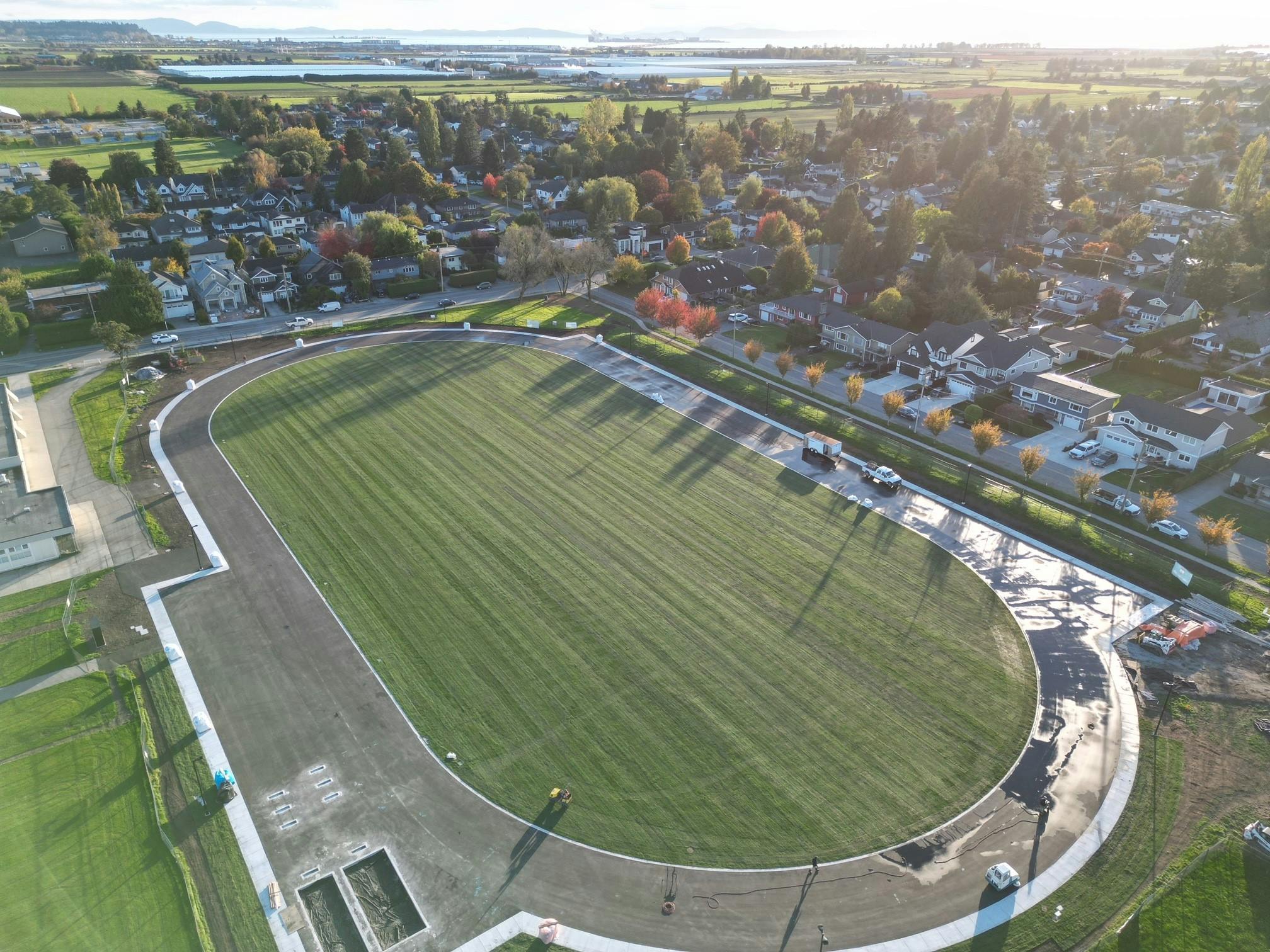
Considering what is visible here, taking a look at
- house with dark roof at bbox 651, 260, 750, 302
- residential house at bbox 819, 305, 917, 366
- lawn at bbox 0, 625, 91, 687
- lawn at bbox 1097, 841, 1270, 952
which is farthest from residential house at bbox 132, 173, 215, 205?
lawn at bbox 1097, 841, 1270, 952

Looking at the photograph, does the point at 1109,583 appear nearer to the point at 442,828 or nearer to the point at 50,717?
the point at 442,828

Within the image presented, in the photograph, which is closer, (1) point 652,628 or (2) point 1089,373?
(1) point 652,628

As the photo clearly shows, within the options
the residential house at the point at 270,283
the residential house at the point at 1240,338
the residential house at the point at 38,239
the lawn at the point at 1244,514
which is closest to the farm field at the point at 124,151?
the residential house at the point at 38,239

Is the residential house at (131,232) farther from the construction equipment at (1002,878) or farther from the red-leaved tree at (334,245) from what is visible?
the construction equipment at (1002,878)

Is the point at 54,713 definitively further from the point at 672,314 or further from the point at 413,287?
the point at 413,287

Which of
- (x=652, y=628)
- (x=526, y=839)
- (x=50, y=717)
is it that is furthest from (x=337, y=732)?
(x=652, y=628)

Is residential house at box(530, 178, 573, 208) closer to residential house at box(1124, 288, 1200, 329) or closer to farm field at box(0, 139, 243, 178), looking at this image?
farm field at box(0, 139, 243, 178)
